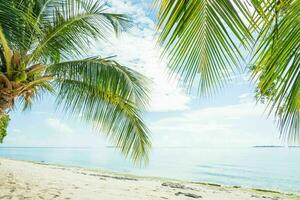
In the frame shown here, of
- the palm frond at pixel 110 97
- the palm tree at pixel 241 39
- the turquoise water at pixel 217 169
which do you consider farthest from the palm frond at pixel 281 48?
the palm frond at pixel 110 97

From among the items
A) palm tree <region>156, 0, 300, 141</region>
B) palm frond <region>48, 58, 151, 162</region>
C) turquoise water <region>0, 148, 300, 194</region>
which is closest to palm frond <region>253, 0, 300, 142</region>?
palm tree <region>156, 0, 300, 141</region>

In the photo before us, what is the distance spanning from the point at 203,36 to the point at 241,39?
9.2 inches

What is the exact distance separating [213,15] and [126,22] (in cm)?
459

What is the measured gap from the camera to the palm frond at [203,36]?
1.52 metres

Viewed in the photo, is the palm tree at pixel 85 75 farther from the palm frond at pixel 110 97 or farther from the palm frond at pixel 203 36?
the palm frond at pixel 203 36

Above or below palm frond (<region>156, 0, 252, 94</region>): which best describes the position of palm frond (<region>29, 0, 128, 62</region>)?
above

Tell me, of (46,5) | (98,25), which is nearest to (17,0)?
(46,5)

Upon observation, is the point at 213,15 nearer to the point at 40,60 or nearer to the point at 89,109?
the point at 89,109

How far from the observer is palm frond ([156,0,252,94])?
1.52 meters

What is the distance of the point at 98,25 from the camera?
5.75 meters

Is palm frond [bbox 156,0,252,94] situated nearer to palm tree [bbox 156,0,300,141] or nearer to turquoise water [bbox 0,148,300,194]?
palm tree [bbox 156,0,300,141]

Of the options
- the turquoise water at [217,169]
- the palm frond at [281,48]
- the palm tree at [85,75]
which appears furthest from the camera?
the turquoise water at [217,169]

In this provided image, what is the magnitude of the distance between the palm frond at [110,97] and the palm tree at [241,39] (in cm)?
359

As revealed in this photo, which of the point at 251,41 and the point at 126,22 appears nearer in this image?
the point at 251,41
